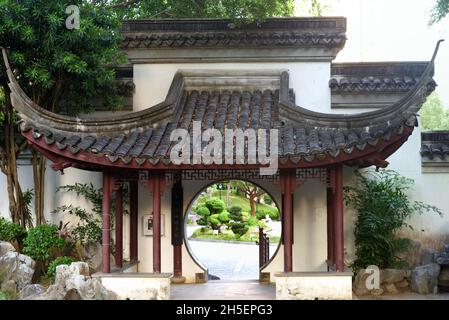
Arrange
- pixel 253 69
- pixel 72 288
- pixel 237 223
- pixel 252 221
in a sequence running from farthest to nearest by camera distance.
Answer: pixel 252 221 → pixel 237 223 → pixel 253 69 → pixel 72 288

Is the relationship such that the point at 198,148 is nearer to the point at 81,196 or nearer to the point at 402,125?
the point at 402,125

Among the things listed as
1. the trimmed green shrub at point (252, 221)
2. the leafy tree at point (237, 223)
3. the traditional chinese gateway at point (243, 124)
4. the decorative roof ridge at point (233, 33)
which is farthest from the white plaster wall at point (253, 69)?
the trimmed green shrub at point (252, 221)

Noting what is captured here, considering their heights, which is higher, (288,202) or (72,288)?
(288,202)

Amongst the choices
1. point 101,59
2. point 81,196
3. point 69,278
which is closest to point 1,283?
point 69,278

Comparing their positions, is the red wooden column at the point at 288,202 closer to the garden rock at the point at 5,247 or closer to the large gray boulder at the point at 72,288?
the large gray boulder at the point at 72,288

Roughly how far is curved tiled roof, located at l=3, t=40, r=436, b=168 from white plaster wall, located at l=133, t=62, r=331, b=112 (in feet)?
3.00

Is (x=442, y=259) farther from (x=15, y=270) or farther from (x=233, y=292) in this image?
(x=15, y=270)

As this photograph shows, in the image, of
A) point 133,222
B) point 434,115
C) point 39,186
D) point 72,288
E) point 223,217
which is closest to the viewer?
point 72,288

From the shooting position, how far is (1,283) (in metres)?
7.25

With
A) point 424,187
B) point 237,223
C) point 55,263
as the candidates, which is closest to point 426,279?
point 424,187

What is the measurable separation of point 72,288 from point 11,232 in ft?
9.53

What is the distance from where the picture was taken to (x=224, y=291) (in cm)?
839

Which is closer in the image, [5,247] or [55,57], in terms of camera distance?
[5,247]

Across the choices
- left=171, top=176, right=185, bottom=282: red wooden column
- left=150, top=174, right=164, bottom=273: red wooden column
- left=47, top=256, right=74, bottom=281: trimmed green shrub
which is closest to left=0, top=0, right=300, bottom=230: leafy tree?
left=47, top=256, right=74, bottom=281: trimmed green shrub
